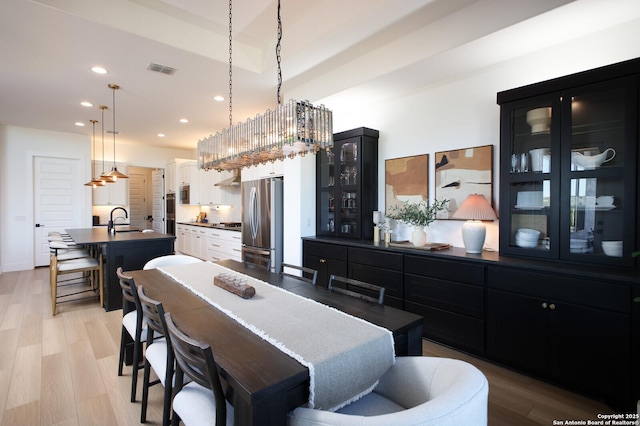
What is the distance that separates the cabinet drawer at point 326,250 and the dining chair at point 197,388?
2.46 metres

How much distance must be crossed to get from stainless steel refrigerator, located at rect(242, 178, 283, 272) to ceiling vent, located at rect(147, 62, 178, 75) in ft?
6.30

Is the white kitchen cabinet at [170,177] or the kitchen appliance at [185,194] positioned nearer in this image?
the kitchen appliance at [185,194]

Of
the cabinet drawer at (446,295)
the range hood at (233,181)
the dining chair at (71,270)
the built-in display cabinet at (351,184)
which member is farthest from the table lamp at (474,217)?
the range hood at (233,181)

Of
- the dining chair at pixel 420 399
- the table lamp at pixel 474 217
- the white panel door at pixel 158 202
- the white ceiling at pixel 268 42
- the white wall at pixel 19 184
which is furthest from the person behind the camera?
the white panel door at pixel 158 202

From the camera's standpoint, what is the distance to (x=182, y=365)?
137 centimetres

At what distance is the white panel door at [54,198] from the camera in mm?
6449

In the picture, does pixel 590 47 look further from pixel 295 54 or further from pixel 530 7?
pixel 295 54

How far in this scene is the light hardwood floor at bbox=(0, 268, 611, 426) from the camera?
2.03 metres

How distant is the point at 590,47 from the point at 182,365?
3597mm

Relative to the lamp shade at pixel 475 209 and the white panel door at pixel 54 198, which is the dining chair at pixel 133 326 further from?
the white panel door at pixel 54 198

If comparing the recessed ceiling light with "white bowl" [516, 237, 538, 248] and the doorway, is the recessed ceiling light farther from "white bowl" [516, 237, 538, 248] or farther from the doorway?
the doorway

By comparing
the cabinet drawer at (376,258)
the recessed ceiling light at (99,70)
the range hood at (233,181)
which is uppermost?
the recessed ceiling light at (99,70)

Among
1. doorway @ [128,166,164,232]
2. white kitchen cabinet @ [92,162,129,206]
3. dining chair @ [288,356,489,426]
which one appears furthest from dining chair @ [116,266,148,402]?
doorway @ [128,166,164,232]

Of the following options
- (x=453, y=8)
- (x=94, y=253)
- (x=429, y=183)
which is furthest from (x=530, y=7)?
(x=94, y=253)
